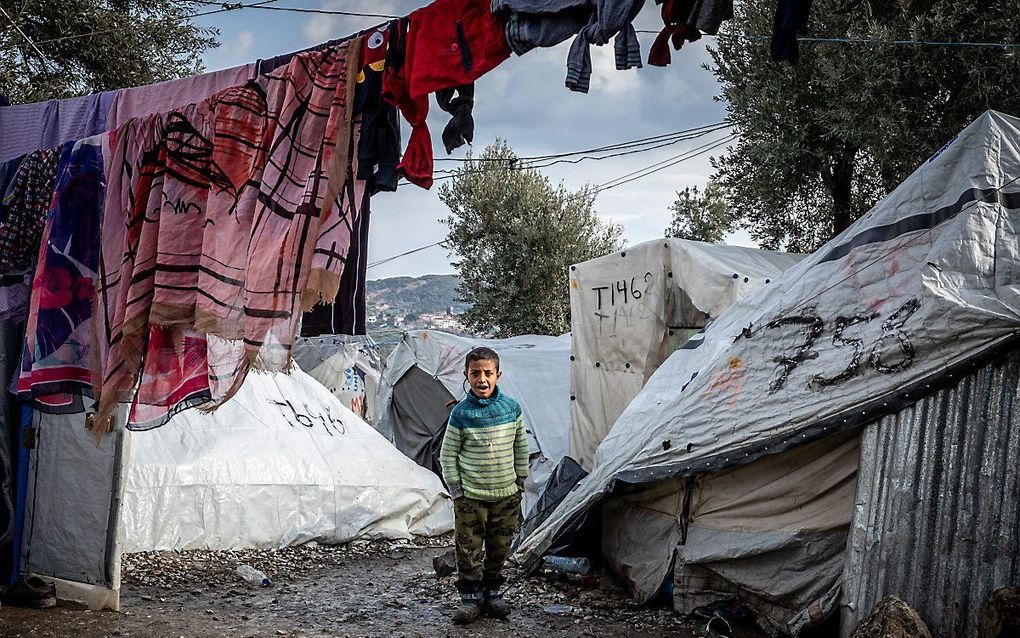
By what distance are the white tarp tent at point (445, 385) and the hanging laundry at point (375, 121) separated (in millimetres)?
7545

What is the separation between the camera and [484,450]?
5770 mm

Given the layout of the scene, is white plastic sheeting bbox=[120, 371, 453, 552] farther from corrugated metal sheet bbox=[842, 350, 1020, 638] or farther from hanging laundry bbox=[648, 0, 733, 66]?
hanging laundry bbox=[648, 0, 733, 66]

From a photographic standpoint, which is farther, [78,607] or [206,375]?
[78,607]

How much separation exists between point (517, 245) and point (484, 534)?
1489cm

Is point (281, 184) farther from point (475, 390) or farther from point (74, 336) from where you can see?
point (475, 390)

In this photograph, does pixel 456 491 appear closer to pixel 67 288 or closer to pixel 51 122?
pixel 67 288

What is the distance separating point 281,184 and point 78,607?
3576 mm

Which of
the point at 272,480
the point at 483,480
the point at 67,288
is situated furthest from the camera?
the point at 272,480

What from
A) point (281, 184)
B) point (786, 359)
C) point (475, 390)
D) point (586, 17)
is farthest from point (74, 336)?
point (786, 359)

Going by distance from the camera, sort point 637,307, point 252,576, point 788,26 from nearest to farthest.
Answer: point 788,26 → point 252,576 → point 637,307

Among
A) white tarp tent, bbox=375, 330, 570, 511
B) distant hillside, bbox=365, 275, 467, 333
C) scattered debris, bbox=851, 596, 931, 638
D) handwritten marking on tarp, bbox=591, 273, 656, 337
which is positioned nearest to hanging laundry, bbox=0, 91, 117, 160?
scattered debris, bbox=851, 596, 931, 638

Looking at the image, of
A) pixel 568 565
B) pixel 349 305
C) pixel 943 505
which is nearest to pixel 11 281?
pixel 349 305

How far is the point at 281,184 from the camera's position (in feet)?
12.8

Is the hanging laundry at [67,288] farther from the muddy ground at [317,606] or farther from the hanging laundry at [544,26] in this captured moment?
the hanging laundry at [544,26]
